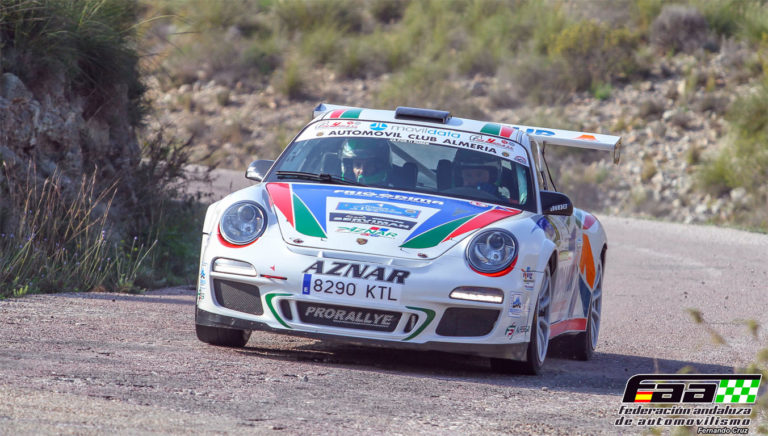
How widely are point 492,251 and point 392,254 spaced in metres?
0.59

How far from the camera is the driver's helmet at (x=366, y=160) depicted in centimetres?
747

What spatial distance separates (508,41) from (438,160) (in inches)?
1363

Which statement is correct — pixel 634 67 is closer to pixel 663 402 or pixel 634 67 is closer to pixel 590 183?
pixel 590 183

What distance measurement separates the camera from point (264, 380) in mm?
5770

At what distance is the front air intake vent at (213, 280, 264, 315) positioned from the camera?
21.2 ft

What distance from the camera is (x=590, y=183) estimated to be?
100 ft

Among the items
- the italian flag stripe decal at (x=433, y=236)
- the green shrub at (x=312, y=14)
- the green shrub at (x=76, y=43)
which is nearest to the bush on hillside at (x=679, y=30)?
the green shrub at (x=312, y=14)

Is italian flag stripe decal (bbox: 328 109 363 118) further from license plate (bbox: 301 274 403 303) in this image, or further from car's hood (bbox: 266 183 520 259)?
license plate (bbox: 301 274 403 303)

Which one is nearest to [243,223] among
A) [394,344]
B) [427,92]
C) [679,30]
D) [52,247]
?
[394,344]

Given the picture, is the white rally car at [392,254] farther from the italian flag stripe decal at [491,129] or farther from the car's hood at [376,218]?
the italian flag stripe decal at [491,129]

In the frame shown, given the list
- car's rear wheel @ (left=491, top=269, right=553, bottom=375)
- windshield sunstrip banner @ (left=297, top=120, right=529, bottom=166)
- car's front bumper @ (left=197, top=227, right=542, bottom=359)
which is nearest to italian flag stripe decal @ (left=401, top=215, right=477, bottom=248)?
car's front bumper @ (left=197, top=227, right=542, bottom=359)

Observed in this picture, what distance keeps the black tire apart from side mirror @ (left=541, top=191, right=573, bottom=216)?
2.12m

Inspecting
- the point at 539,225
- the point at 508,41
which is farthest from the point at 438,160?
the point at 508,41

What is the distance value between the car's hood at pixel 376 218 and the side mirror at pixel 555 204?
0.40 m
